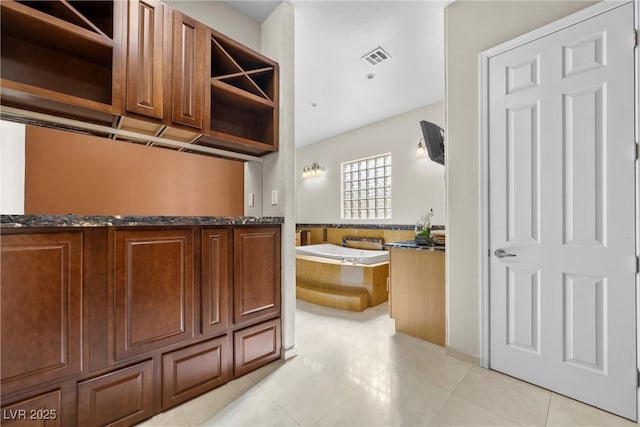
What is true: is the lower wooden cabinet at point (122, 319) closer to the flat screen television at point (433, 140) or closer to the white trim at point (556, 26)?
the flat screen television at point (433, 140)

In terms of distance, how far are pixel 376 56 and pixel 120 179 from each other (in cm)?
266

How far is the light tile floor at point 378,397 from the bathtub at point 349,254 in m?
1.30

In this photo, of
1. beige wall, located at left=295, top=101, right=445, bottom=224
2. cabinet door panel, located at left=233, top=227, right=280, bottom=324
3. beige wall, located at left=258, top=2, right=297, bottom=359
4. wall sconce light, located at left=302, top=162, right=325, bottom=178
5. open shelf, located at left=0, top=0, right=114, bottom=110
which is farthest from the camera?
wall sconce light, located at left=302, top=162, right=325, bottom=178

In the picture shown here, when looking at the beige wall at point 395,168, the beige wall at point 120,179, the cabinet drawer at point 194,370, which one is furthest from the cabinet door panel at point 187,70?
the beige wall at point 395,168

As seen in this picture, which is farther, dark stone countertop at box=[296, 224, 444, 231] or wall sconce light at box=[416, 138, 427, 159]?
dark stone countertop at box=[296, 224, 444, 231]

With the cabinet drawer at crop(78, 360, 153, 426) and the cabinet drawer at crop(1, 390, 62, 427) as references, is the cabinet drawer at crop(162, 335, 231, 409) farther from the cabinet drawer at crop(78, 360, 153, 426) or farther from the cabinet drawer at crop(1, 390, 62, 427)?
the cabinet drawer at crop(1, 390, 62, 427)

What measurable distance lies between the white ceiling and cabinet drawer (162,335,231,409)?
2.52 metres

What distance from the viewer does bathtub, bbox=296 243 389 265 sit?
327 centimetres

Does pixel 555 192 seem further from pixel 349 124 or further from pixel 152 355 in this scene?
pixel 349 124

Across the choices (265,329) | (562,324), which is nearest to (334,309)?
(265,329)

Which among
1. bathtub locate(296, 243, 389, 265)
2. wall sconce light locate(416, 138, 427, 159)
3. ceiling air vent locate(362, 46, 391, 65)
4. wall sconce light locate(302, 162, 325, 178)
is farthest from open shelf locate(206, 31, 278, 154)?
wall sconce light locate(302, 162, 325, 178)

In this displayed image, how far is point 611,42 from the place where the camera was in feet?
4.61

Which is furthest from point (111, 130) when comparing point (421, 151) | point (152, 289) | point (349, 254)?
point (421, 151)

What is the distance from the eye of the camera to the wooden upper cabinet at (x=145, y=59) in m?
1.36
